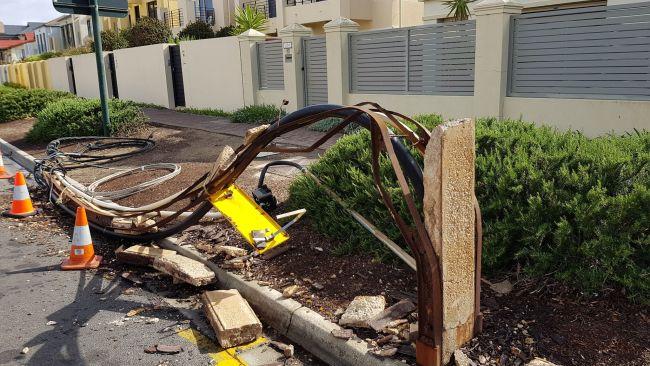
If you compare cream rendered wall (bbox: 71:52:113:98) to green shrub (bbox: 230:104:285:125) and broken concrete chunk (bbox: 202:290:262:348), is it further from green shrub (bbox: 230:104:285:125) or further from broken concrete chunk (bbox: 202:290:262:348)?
broken concrete chunk (bbox: 202:290:262:348)

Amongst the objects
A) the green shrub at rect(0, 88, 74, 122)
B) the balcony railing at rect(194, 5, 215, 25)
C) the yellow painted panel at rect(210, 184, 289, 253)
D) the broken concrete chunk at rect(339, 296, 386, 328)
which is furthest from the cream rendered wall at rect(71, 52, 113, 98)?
the broken concrete chunk at rect(339, 296, 386, 328)

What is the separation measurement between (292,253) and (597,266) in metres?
2.41

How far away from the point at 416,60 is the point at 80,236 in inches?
316

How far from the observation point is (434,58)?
10633mm

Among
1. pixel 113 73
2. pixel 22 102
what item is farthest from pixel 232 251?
pixel 113 73

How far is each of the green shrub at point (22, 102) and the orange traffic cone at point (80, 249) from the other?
15269 mm

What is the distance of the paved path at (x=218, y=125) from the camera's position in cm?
1095

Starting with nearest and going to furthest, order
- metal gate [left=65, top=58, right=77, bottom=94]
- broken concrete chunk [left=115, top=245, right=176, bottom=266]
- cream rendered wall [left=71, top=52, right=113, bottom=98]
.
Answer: broken concrete chunk [left=115, top=245, right=176, bottom=266], cream rendered wall [left=71, top=52, right=113, bottom=98], metal gate [left=65, top=58, right=77, bottom=94]

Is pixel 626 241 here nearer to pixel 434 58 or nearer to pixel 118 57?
pixel 434 58

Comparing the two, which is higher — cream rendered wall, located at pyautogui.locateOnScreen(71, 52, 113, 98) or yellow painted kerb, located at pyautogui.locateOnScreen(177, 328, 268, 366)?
cream rendered wall, located at pyautogui.locateOnScreen(71, 52, 113, 98)

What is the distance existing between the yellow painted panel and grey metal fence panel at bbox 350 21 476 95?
6.67 m

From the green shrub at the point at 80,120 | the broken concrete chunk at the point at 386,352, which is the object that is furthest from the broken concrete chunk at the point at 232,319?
the green shrub at the point at 80,120

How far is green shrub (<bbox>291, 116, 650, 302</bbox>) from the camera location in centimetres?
319

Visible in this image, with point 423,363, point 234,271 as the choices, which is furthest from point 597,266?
point 234,271
